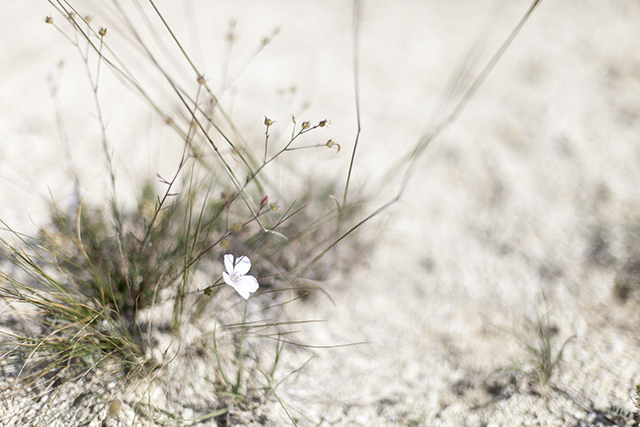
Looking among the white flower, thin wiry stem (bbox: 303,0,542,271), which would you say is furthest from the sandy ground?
the white flower

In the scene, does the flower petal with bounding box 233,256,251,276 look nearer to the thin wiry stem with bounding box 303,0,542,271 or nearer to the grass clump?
the grass clump

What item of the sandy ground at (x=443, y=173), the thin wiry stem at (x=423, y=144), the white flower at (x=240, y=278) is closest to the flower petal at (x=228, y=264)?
the white flower at (x=240, y=278)

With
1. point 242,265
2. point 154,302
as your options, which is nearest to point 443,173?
point 242,265

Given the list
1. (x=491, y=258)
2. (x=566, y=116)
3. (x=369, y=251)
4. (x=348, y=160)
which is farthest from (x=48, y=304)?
(x=566, y=116)

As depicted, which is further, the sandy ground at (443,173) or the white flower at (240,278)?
the sandy ground at (443,173)

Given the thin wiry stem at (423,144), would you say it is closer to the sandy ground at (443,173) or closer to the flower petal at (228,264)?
the sandy ground at (443,173)
